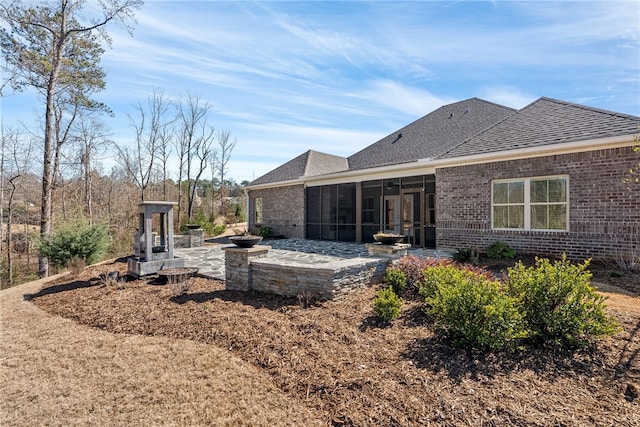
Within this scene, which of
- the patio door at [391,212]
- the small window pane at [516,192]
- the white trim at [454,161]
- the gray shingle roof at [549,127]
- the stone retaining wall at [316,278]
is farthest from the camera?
the patio door at [391,212]

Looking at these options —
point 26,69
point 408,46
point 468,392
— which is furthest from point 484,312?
point 26,69

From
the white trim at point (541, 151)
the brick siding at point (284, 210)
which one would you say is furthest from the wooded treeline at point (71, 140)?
the white trim at point (541, 151)

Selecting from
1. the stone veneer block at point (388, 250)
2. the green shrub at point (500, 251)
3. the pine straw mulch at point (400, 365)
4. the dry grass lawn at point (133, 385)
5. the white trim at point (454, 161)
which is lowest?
the dry grass lawn at point (133, 385)

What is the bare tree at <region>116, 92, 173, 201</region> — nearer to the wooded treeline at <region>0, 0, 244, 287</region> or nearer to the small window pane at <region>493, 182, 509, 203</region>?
the wooded treeline at <region>0, 0, 244, 287</region>

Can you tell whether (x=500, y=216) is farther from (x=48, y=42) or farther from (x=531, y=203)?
(x=48, y=42)

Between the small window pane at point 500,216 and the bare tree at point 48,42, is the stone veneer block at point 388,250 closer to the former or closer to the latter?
the small window pane at point 500,216

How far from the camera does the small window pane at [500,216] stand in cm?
945

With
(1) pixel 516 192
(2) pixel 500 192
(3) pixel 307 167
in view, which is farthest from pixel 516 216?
(3) pixel 307 167

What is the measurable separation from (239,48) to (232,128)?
68.3ft

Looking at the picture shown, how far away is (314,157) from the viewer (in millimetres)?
18891

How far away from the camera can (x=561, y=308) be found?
3.59 meters

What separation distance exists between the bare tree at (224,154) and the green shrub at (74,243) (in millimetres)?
19978

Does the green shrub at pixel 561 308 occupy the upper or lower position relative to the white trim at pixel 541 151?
lower

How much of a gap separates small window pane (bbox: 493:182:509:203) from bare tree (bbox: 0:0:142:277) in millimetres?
14994
